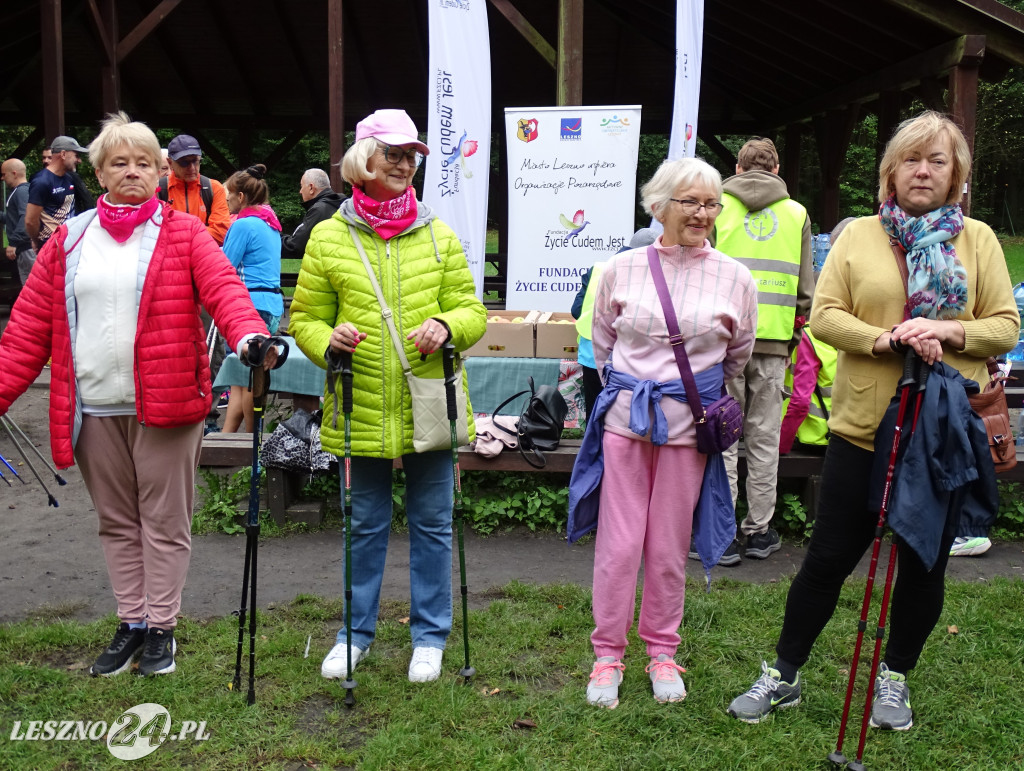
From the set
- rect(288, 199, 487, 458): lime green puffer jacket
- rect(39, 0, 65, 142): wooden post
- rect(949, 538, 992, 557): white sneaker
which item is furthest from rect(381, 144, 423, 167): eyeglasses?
rect(39, 0, 65, 142): wooden post

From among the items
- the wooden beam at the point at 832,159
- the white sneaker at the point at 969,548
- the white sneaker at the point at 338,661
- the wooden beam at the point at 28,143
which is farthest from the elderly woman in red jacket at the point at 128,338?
the wooden beam at the point at 28,143

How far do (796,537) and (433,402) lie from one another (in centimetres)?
283

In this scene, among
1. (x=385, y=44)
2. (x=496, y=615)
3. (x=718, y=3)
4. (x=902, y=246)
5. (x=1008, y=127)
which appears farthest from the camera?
(x=1008, y=127)

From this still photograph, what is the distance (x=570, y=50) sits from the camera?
9109 millimetres

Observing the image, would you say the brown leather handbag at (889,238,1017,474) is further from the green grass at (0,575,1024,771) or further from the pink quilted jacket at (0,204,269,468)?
the pink quilted jacket at (0,204,269,468)

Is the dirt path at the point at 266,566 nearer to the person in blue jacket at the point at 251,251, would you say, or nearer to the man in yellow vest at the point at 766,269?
the man in yellow vest at the point at 766,269

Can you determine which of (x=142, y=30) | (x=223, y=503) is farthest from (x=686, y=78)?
(x=142, y=30)

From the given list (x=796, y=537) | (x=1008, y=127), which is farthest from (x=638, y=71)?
(x=1008, y=127)

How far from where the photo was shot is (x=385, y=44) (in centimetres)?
1555

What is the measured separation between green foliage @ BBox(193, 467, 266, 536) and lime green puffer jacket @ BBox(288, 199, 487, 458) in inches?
A: 89.6

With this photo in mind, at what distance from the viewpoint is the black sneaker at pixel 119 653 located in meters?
3.44

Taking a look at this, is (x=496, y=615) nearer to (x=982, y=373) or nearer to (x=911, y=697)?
(x=911, y=697)

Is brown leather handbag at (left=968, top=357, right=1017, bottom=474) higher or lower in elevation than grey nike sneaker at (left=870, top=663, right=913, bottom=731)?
higher

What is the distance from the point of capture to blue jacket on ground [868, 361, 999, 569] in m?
2.78
